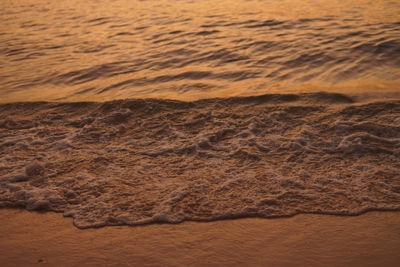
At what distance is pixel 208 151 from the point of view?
385 cm

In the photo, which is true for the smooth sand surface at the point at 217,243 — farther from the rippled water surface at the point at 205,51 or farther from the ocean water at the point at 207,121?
the rippled water surface at the point at 205,51

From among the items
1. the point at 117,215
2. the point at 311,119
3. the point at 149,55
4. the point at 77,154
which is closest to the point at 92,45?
the point at 149,55

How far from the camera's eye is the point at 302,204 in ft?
9.55

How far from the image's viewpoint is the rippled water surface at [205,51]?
5.91 meters

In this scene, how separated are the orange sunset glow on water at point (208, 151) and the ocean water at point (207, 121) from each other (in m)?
0.02

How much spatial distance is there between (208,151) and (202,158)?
0.16 m

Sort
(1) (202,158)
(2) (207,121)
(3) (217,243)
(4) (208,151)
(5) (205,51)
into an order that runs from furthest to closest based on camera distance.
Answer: (5) (205,51)
(2) (207,121)
(4) (208,151)
(1) (202,158)
(3) (217,243)

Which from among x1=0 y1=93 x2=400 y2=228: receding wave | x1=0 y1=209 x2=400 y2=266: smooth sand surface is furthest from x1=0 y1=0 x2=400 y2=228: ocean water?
x1=0 y1=209 x2=400 y2=266: smooth sand surface

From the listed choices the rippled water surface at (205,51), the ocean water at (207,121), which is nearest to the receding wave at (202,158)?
the ocean water at (207,121)

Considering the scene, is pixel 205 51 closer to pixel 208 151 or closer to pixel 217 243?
pixel 208 151

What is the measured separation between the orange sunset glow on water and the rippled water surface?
6cm

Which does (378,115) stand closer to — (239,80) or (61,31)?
(239,80)

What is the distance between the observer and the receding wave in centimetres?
297

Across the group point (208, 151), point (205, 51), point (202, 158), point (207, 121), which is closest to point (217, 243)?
point (202, 158)
